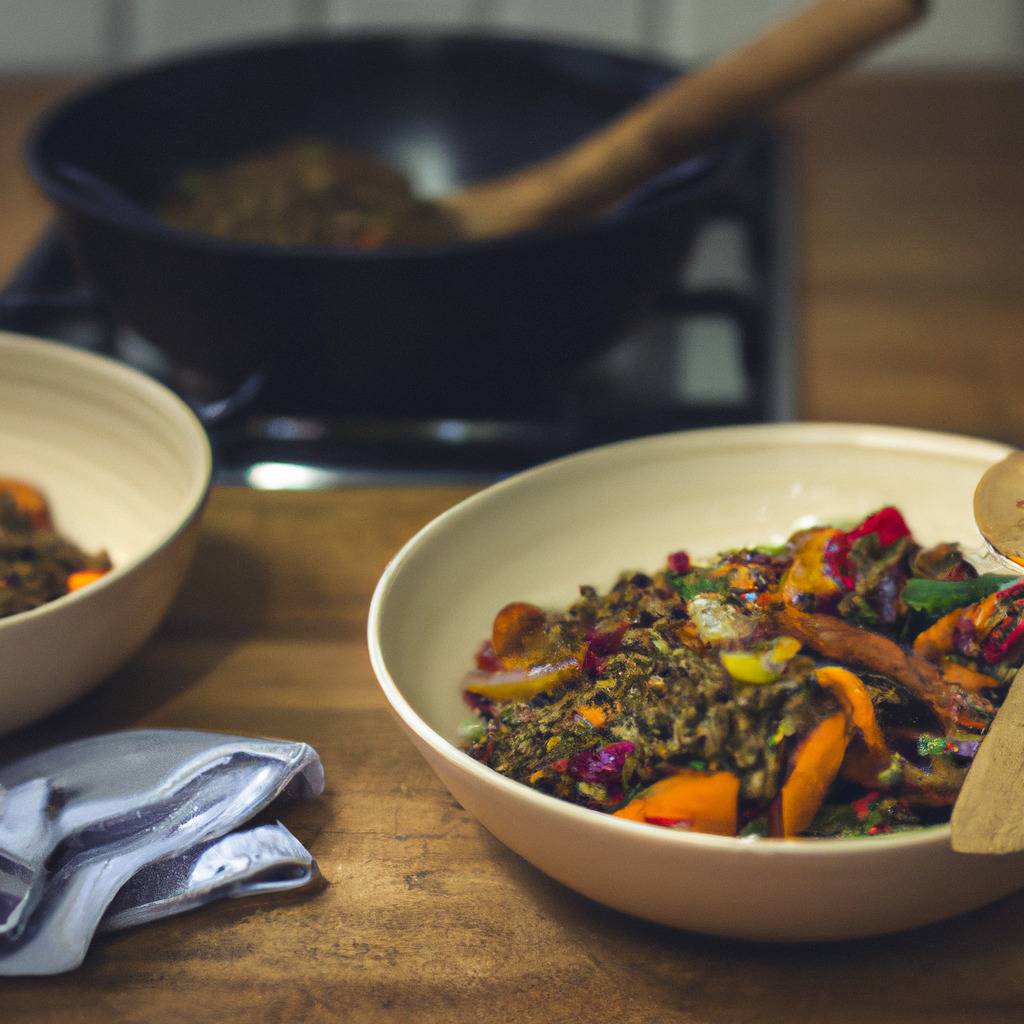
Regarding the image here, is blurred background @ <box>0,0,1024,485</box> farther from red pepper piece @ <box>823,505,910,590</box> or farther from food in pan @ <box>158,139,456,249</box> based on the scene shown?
red pepper piece @ <box>823,505,910,590</box>

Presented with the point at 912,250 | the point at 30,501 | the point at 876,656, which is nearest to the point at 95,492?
the point at 30,501

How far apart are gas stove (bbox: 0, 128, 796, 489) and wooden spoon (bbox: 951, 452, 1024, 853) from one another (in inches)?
15.7

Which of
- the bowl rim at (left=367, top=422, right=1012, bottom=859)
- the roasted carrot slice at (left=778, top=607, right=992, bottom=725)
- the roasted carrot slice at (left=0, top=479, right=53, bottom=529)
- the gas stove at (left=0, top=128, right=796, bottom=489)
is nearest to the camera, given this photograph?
the bowl rim at (left=367, top=422, right=1012, bottom=859)

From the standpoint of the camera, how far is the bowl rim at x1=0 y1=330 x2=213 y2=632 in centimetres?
67

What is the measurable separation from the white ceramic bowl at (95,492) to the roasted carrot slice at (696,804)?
32 centimetres

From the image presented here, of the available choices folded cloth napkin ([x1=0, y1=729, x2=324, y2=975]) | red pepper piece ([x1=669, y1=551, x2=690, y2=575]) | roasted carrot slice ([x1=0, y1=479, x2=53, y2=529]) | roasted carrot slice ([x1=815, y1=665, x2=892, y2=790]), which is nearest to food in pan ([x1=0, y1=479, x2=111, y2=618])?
roasted carrot slice ([x1=0, y1=479, x2=53, y2=529])

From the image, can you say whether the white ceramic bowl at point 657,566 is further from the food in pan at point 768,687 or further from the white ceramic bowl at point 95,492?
the white ceramic bowl at point 95,492

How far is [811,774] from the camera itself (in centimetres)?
54

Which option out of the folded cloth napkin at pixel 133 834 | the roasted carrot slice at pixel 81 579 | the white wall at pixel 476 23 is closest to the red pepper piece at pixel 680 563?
the folded cloth napkin at pixel 133 834

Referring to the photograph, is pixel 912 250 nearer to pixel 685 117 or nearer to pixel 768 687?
pixel 685 117

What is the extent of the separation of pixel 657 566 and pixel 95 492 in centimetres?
41

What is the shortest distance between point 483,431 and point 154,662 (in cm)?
36

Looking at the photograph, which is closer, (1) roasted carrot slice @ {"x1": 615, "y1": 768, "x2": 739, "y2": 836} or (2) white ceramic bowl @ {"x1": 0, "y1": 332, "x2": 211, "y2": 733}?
(1) roasted carrot slice @ {"x1": 615, "y1": 768, "x2": 739, "y2": 836}

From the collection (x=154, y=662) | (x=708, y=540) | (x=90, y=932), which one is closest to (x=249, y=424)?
(x=154, y=662)
